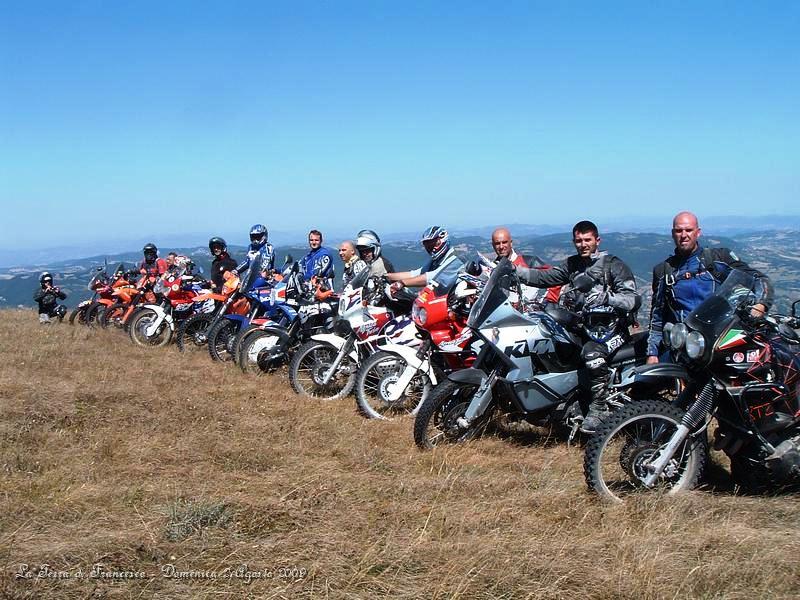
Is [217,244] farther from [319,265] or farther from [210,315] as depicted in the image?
[319,265]

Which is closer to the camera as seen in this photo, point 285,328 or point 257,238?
point 285,328

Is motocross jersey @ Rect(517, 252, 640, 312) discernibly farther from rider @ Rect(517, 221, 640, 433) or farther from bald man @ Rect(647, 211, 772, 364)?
bald man @ Rect(647, 211, 772, 364)

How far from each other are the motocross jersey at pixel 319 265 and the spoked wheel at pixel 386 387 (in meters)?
3.32

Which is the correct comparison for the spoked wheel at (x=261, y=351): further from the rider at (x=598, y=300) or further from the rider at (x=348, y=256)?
the rider at (x=598, y=300)

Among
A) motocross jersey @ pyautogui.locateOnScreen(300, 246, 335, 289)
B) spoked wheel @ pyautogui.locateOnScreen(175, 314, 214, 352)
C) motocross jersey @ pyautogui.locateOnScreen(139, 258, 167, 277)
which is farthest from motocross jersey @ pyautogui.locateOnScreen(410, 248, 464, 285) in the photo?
motocross jersey @ pyautogui.locateOnScreen(139, 258, 167, 277)

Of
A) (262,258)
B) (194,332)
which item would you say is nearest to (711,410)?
(262,258)

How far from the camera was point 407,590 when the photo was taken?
289 cm

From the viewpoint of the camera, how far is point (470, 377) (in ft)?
17.0

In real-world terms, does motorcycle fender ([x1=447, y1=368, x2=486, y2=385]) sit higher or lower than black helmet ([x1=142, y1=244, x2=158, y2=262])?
lower

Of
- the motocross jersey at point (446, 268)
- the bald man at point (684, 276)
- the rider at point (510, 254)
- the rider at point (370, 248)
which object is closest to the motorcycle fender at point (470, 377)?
the motocross jersey at point (446, 268)

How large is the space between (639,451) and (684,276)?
2.03 m

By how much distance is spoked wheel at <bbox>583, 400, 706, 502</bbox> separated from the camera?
3873 mm

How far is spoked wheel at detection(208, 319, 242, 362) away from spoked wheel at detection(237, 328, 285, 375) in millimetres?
886

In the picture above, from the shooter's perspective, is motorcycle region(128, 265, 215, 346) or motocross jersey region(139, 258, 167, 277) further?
motocross jersey region(139, 258, 167, 277)
